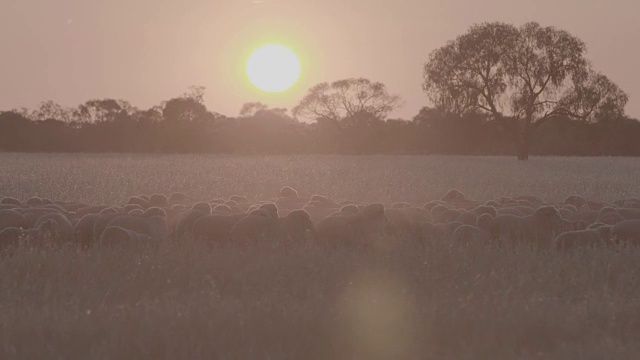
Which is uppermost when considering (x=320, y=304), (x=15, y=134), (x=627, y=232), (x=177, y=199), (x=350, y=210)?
(x=15, y=134)

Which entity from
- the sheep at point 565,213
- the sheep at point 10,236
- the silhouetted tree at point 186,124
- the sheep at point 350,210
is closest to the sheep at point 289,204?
the sheep at point 350,210

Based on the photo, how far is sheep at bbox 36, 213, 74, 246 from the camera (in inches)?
351

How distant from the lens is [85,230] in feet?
30.2

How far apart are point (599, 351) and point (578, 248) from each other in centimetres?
309

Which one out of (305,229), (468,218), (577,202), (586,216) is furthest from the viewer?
(577,202)

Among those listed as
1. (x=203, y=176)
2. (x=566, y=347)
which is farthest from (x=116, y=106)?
(x=566, y=347)

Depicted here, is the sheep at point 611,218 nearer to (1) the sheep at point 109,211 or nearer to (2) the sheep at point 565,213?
(2) the sheep at point 565,213

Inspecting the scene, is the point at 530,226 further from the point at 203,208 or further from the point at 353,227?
the point at 203,208

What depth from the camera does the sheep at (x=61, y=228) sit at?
29.2 feet

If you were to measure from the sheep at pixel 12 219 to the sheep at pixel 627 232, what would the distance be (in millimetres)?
6817

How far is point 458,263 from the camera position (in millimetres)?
7613

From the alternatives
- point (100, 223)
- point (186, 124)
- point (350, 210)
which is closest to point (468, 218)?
point (350, 210)

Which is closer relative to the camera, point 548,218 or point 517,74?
point 548,218

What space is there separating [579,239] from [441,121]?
43403mm
